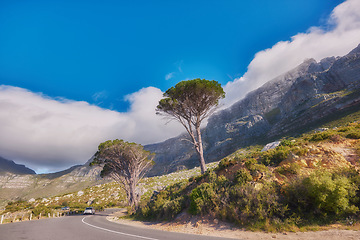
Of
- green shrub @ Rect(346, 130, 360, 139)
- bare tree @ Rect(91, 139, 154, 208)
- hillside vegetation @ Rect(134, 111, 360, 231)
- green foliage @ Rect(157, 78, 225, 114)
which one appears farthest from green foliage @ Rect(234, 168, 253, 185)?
bare tree @ Rect(91, 139, 154, 208)

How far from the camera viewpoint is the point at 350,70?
A: 112m

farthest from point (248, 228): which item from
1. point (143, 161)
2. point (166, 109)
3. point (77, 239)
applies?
point (143, 161)

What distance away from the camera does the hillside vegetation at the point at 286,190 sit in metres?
8.43

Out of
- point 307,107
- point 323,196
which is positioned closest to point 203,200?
point 323,196

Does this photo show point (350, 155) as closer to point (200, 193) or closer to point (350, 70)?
point (200, 193)

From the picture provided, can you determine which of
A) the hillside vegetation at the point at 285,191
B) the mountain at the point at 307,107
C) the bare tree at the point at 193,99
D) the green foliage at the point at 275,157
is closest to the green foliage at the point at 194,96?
the bare tree at the point at 193,99

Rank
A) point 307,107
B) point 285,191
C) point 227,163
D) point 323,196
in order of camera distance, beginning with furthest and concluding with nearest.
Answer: point 307,107
point 227,163
point 285,191
point 323,196

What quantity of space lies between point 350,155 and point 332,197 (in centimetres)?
612

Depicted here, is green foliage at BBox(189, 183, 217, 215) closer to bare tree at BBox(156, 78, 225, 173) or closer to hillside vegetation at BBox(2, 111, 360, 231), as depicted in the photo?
hillside vegetation at BBox(2, 111, 360, 231)

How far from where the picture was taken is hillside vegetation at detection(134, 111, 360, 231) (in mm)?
8428

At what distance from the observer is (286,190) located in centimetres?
1016

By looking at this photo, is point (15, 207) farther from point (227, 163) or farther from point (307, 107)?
point (307, 107)

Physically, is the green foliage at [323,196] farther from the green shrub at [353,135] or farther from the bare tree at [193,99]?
the bare tree at [193,99]

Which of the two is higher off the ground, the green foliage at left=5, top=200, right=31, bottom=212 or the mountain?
the mountain
